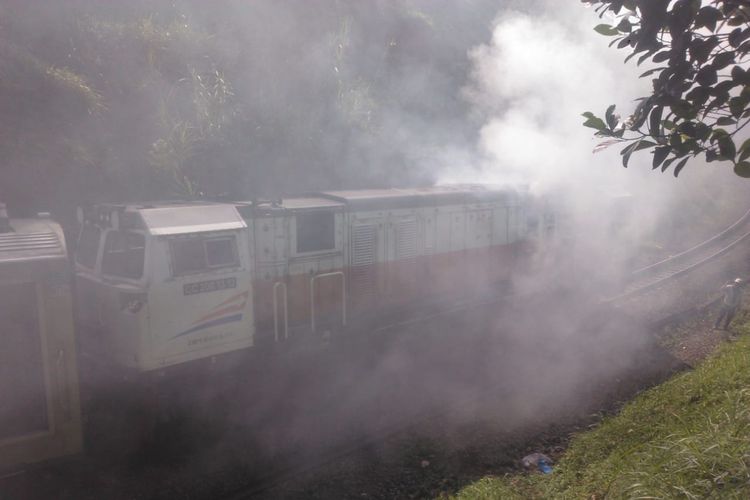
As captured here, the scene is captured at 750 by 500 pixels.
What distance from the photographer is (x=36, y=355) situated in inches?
237

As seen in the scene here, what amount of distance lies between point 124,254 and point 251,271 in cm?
181

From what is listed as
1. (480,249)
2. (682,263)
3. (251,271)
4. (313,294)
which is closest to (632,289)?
(682,263)

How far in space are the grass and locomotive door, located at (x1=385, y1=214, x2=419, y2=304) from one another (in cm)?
448

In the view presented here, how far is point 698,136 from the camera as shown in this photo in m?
3.64

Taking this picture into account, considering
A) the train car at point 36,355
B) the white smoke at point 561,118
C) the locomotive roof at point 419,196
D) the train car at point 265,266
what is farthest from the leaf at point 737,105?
the white smoke at point 561,118

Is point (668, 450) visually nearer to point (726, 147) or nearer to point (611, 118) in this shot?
point (726, 147)

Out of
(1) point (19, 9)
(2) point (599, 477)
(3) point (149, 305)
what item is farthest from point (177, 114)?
(2) point (599, 477)

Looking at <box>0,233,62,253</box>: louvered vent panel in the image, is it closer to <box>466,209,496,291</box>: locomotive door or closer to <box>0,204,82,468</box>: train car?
<box>0,204,82,468</box>: train car

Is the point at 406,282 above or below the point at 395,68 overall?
below

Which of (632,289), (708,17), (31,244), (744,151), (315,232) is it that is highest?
(708,17)


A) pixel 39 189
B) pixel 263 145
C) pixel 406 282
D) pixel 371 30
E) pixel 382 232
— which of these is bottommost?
pixel 406 282

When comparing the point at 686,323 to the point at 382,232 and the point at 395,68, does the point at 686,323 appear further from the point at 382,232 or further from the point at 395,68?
the point at 395,68

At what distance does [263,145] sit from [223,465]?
33.1ft

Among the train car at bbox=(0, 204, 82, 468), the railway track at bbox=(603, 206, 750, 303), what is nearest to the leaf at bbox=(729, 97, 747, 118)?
the train car at bbox=(0, 204, 82, 468)
